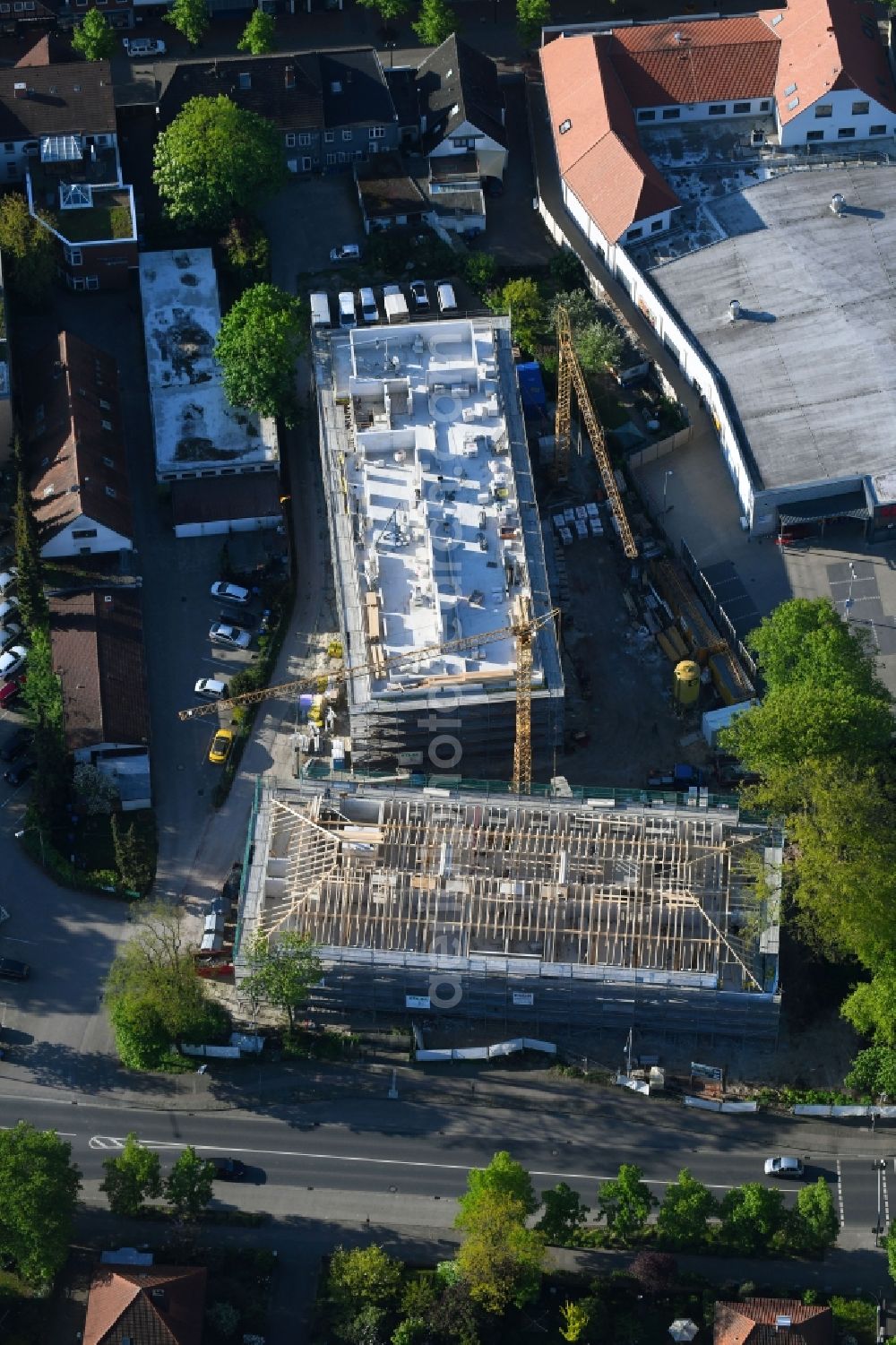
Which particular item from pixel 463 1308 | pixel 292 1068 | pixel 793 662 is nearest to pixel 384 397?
pixel 793 662

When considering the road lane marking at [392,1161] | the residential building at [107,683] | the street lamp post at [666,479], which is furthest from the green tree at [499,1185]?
the street lamp post at [666,479]

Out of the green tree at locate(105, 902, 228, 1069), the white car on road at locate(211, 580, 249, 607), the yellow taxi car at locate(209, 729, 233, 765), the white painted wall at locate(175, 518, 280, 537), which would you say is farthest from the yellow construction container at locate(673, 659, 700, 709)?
the green tree at locate(105, 902, 228, 1069)

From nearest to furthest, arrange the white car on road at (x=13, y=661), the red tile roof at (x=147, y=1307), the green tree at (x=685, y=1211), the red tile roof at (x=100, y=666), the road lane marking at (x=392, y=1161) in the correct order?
the red tile roof at (x=147, y=1307) < the green tree at (x=685, y=1211) < the road lane marking at (x=392, y=1161) < the red tile roof at (x=100, y=666) < the white car on road at (x=13, y=661)

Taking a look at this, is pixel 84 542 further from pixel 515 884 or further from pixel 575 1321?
pixel 575 1321

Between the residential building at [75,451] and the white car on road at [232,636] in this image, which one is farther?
the residential building at [75,451]

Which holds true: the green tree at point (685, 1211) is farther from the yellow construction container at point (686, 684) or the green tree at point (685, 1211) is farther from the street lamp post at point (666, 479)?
the street lamp post at point (666, 479)

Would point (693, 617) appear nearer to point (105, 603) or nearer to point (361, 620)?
point (361, 620)
